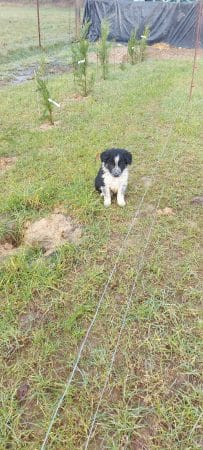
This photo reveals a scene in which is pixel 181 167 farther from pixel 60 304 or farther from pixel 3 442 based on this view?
pixel 3 442

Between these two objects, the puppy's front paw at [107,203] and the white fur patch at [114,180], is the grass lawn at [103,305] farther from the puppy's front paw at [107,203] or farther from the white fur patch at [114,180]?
the white fur patch at [114,180]

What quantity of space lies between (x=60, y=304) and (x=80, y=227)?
1.03 metres

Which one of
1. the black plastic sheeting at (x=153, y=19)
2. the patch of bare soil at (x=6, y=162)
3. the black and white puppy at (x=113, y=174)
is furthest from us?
the black plastic sheeting at (x=153, y=19)

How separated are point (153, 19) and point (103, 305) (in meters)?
16.3

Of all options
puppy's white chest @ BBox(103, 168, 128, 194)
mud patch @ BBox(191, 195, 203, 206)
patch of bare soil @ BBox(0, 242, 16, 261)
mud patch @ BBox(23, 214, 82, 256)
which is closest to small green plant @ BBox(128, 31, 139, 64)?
mud patch @ BBox(191, 195, 203, 206)

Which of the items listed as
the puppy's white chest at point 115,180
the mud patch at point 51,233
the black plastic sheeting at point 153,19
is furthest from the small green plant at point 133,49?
the mud patch at point 51,233

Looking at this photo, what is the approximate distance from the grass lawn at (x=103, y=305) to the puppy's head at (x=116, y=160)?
479mm

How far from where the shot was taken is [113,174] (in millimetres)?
3549

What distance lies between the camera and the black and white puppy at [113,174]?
3.47 m

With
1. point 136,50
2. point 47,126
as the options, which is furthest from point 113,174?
point 136,50

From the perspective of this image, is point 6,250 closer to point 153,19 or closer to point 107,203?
point 107,203

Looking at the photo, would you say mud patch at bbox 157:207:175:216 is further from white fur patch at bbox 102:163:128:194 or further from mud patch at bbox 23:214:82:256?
mud patch at bbox 23:214:82:256

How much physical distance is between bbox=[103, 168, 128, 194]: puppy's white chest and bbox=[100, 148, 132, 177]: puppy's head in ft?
0.23

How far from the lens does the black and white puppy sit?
347 centimetres
